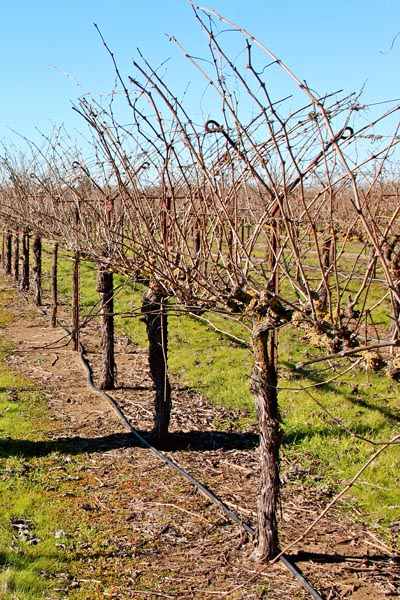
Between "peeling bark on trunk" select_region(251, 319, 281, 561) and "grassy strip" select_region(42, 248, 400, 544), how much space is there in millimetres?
234

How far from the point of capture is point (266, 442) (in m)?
4.18

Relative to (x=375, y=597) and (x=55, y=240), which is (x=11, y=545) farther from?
(x=55, y=240)

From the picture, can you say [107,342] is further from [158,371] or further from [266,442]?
[266,442]

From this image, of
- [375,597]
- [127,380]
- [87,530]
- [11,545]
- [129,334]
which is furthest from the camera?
[129,334]

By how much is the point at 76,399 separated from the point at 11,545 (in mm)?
3903

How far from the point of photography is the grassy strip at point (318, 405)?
5.69 m

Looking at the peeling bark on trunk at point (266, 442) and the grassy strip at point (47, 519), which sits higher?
the peeling bark on trunk at point (266, 442)

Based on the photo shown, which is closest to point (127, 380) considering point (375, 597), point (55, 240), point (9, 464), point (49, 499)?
point (55, 240)

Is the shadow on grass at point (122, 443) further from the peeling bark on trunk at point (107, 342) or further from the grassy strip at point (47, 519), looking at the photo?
the peeling bark on trunk at point (107, 342)

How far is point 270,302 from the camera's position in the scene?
3.72 m

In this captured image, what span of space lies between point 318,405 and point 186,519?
181cm

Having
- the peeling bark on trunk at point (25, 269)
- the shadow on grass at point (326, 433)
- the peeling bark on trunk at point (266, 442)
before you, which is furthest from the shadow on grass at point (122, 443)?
the peeling bark on trunk at point (25, 269)

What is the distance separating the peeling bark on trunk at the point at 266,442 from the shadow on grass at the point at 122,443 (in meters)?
2.43

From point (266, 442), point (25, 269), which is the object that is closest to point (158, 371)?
point (266, 442)
